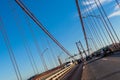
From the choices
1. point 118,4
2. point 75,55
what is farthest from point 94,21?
point 75,55

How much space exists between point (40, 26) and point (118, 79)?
95.5ft

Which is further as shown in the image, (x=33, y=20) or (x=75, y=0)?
(x=75, y=0)

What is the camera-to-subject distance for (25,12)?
93.0 feet

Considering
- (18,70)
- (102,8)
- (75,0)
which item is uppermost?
(75,0)

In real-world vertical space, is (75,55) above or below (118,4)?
above

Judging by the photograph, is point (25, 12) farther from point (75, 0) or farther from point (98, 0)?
point (75, 0)

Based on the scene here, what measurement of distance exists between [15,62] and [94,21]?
3508 cm

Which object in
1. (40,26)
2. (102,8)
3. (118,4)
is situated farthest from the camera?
(40,26)

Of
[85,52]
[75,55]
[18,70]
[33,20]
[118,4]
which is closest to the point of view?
[18,70]

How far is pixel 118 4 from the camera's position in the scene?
778 inches

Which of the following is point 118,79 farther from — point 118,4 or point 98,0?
point 98,0

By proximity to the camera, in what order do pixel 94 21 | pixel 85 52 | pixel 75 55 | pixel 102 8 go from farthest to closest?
pixel 75 55 → pixel 85 52 → pixel 94 21 → pixel 102 8

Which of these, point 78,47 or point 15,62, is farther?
point 78,47

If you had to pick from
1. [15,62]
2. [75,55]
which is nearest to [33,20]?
[15,62]
